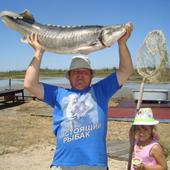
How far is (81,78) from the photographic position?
3734 millimetres

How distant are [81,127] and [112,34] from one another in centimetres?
82

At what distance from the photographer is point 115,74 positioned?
3.88 metres

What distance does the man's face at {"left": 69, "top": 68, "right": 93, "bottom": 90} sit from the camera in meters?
3.72

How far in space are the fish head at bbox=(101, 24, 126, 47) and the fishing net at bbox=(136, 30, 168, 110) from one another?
2.93 feet

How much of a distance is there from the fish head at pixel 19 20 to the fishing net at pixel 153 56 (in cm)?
134

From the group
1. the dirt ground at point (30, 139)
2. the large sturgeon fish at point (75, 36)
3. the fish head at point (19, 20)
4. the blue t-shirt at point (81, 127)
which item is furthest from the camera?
the dirt ground at point (30, 139)

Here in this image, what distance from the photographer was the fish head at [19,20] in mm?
3707

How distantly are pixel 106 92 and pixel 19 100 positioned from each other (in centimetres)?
1866

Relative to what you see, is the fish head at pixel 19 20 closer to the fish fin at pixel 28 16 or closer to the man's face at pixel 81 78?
the fish fin at pixel 28 16

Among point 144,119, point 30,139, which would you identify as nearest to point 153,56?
point 144,119

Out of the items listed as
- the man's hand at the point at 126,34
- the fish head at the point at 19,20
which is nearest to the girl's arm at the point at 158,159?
the man's hand at the point at 126,34

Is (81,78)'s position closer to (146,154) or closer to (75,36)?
(75,36)

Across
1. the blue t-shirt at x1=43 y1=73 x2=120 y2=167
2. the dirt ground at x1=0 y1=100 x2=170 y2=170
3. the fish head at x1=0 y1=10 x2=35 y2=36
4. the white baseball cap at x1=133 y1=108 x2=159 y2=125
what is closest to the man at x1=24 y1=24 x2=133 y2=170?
the blue t-shirt at x1=43 y1=73 x2=120 y2=167

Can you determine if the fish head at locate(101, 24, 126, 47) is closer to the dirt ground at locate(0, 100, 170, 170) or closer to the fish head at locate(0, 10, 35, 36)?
the fish head at locate(0, 10, 35, 36)
